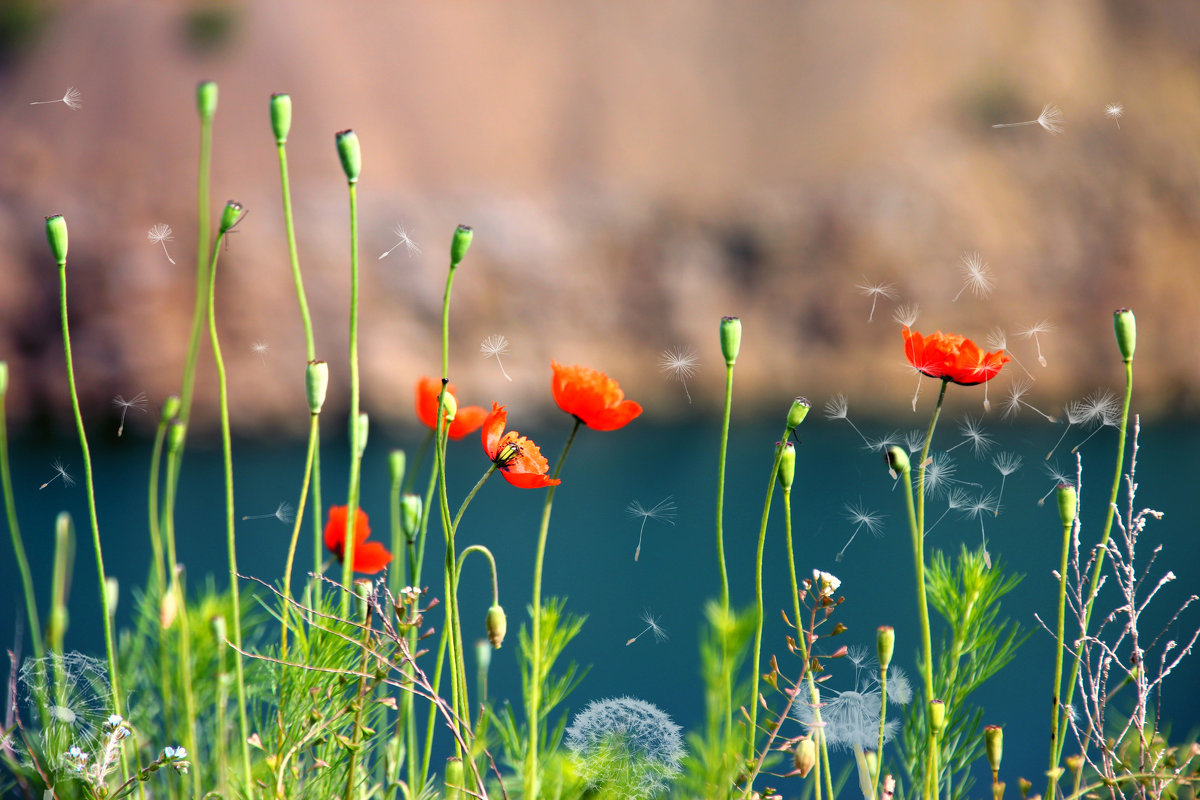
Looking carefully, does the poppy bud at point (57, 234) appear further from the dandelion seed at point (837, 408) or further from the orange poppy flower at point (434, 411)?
the dandelion seed at point (837, 408)

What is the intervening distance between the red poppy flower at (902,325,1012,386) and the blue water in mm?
50

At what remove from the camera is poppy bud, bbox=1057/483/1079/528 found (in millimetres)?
223

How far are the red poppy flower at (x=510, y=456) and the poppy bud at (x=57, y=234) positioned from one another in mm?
112

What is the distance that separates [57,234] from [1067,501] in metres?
0.26

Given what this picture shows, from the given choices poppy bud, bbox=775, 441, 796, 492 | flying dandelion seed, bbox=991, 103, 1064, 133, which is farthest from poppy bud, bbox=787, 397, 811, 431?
flying dandelion seed, bbox=991, 103, 1064, 133

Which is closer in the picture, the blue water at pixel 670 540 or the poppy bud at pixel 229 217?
the poppy bud at pixel 229 217

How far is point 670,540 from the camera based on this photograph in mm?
943

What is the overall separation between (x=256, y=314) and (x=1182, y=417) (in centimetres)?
221

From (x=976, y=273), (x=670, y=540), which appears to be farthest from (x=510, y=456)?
(x=670, y=540)

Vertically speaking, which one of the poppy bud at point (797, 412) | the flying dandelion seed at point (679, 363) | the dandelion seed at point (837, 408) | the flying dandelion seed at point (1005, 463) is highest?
the poppy bud at point (797, 412)

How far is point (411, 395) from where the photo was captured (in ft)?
7.63

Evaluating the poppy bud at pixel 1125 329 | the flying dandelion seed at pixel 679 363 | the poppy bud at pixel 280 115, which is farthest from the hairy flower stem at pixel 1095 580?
the poppy bud at pixel 280 115

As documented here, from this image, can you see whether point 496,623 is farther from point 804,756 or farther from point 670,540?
point 670,540

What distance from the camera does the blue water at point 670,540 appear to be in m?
0.45
